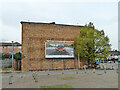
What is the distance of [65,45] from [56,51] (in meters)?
2.46

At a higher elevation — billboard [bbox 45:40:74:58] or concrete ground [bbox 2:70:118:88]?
billboard [bbox 45:40:74:58]

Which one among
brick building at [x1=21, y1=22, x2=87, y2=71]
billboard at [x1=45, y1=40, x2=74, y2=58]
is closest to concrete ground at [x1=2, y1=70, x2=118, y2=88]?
brick building at [x1=21, y1=22, x2=87, y2=71]

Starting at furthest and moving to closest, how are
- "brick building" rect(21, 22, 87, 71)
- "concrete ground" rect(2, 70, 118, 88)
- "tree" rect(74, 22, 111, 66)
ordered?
"tree" rect(74, 22, 111, 66)
"brick building" rect(21, 22, 87, 71)
"concrete ground" rect(2, 70, 118, 88)

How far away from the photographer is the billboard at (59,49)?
27.9 metres

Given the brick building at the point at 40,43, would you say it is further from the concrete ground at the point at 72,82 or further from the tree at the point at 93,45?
the concrete ground at the point at 72,82

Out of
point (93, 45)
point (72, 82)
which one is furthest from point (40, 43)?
point (72, 82)

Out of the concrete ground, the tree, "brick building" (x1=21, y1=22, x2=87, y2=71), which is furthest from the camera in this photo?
the tree

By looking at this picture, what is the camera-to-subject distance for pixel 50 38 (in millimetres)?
28516

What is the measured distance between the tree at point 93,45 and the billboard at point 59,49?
1.75 m

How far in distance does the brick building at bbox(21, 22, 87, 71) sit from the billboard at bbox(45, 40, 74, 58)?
663mm

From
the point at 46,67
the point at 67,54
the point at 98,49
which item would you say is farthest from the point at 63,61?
the point at 98,49

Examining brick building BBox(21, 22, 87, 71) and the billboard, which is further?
the billboard

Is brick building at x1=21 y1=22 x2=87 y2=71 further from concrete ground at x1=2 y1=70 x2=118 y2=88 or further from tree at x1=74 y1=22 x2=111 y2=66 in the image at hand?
concrete ground at x1=2 y1=70 x2=118 y2=88

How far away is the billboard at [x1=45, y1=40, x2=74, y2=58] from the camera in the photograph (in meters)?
27.9
